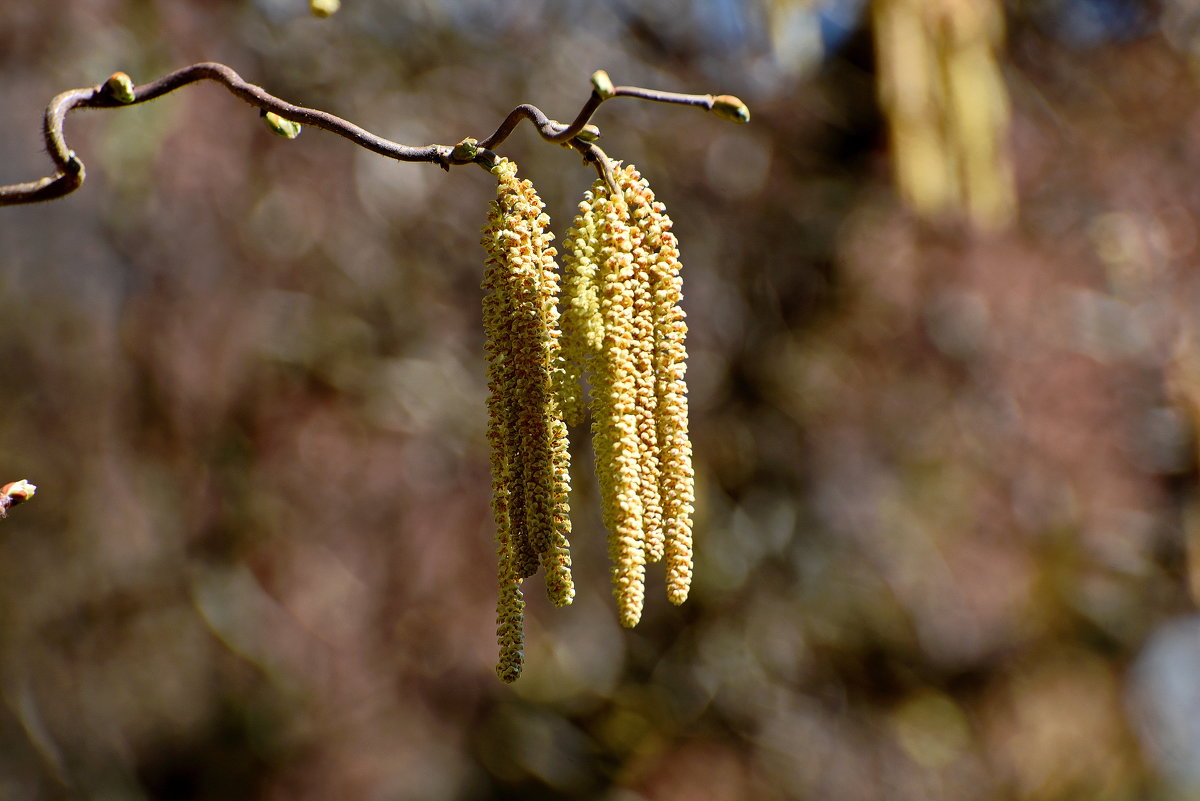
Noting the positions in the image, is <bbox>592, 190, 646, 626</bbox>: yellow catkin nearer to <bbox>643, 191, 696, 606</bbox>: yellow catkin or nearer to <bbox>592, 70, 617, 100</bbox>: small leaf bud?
<bbox>643, 191, 696, 606</bbox>: yellow catkin

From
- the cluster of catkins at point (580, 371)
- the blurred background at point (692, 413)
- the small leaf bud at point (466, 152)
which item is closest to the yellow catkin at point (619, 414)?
the cluster of catkins at point (580, 371)

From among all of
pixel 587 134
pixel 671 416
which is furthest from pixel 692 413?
pixel 587 134

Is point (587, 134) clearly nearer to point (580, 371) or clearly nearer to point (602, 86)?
point (602, 86)

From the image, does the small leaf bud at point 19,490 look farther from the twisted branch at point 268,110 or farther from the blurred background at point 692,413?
the blurred background at point 692,413

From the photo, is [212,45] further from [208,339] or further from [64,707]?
[64,707]

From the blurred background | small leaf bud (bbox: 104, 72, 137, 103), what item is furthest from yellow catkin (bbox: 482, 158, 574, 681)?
the blurred background
